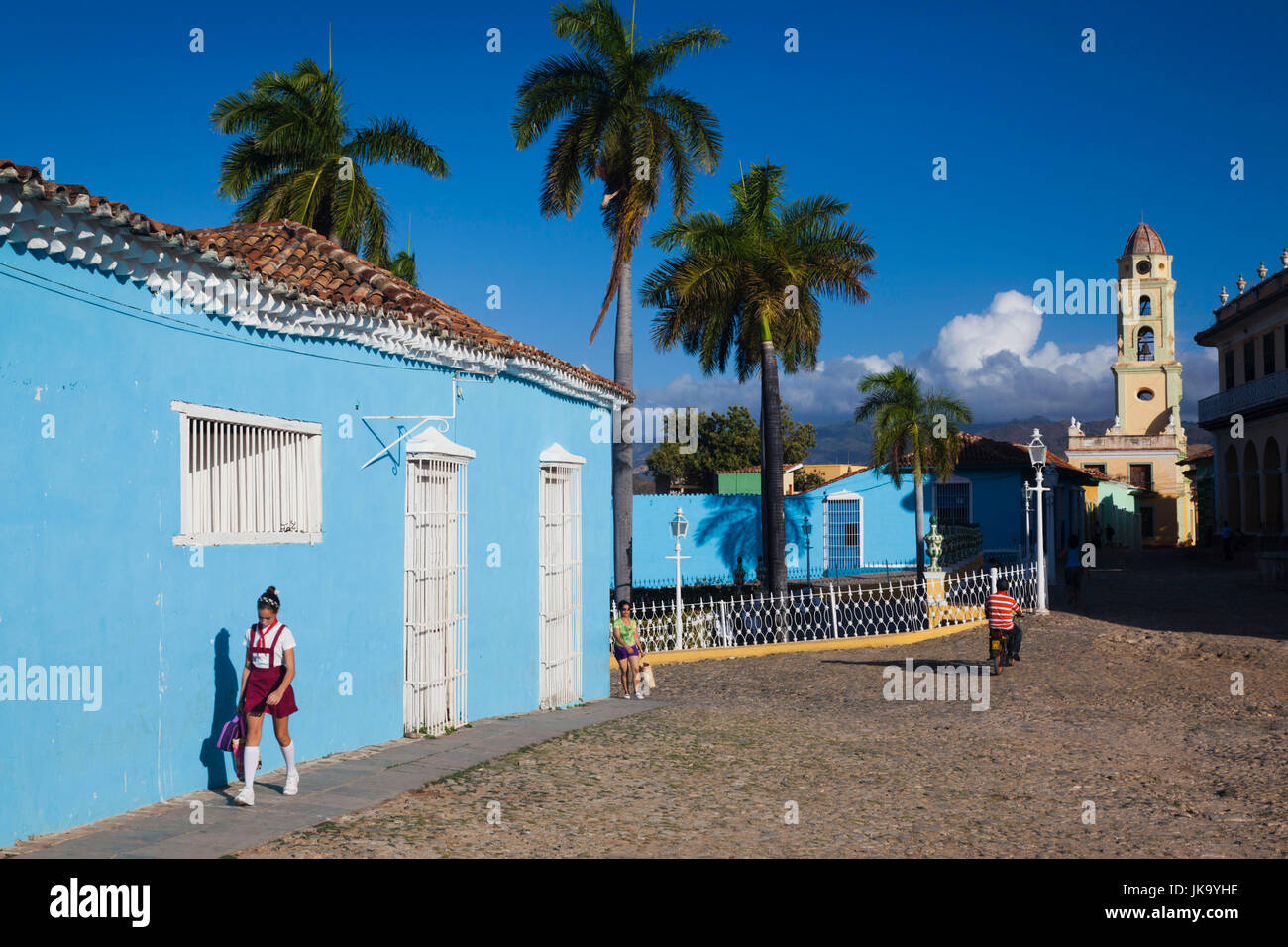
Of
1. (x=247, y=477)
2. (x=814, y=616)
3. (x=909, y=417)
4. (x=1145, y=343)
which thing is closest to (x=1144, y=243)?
(x=1145, y=343)

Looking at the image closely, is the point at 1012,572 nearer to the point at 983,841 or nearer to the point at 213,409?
the point at 983,841

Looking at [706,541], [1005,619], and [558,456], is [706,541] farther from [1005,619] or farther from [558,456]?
[558,456]

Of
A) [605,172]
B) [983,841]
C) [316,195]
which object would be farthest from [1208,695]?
[316,195]

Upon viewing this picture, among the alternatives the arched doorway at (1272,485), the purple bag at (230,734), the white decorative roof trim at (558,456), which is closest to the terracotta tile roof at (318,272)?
the white decorative roof trim at (558,456)

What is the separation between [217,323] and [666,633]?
12.0 m

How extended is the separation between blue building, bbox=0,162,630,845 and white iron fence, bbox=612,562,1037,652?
659 centimetres

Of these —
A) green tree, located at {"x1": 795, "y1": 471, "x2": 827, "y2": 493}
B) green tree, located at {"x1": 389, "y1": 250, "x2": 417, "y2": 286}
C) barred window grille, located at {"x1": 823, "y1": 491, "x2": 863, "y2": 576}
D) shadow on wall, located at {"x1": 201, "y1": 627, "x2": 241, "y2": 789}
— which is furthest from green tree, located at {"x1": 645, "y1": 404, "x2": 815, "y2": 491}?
shadow on wall, located at {"x1": 201, "y1": 627, "x2": 241, "y2": 789}

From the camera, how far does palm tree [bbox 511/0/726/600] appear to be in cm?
2211

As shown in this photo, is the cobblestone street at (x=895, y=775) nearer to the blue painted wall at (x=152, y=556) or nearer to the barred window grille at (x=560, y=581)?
the barred window grille at (x=560, y=581)

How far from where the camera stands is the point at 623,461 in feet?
74.0

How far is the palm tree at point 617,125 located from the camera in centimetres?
2211

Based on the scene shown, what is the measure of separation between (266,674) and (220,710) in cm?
72

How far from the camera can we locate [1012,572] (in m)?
20.7

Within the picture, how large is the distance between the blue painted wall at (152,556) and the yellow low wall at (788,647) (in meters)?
8.59
